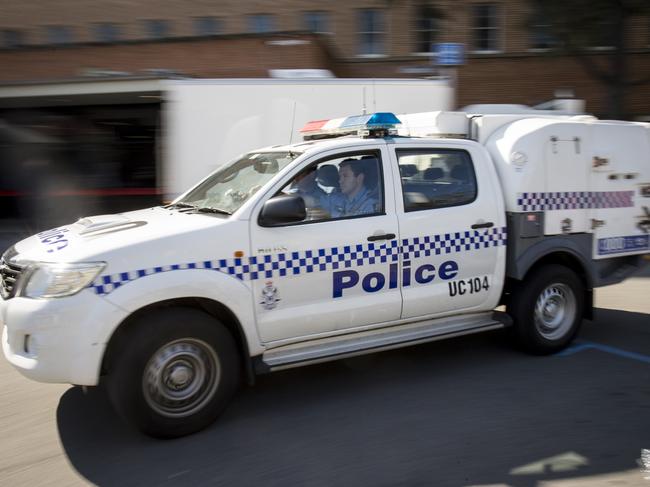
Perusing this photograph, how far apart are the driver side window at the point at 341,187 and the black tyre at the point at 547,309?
5.43 feet

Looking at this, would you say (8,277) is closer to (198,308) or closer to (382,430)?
(198,308)

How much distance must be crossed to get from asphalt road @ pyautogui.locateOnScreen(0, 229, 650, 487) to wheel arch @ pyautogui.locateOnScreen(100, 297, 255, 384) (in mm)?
501

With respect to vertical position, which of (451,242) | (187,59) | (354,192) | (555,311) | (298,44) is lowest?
(555,311)

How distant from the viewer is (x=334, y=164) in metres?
4.68

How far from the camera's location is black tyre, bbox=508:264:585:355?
5324 millimetres

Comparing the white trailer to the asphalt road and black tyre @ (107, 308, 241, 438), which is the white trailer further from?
black tyre @ (107, 308, 241, 438)

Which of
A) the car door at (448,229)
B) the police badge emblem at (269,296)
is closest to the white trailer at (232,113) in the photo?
the car door at (448,229)

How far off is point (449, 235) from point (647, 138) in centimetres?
264

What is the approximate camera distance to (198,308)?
413 centimetres

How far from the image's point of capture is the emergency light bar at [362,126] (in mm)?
4910

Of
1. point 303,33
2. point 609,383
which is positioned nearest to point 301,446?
point 609,383

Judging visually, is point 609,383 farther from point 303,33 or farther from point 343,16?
point 343,16

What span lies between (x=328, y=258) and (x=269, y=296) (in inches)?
20.4

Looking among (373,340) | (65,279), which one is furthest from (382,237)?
(65,279)
